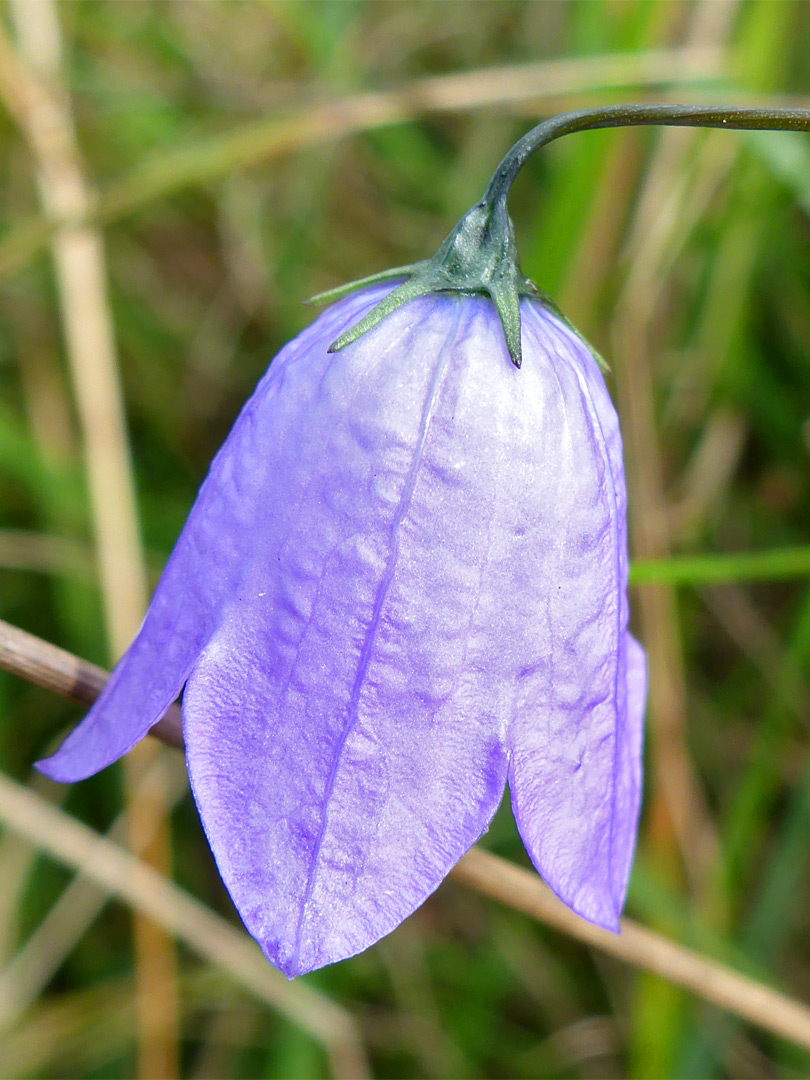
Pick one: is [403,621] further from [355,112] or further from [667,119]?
[355,112]

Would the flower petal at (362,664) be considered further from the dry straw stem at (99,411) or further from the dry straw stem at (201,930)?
the dry straw stem at (99,411)

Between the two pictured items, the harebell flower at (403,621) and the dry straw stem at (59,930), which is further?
the dry straw stem at (59,930)

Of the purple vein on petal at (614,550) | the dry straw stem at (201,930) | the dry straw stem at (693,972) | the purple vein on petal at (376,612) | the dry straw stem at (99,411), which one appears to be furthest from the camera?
the dry straw stem at (99,411)

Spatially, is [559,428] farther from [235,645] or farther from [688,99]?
[688,99]

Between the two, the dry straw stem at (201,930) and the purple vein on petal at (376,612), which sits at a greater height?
the purple vein on petal at (376,612)

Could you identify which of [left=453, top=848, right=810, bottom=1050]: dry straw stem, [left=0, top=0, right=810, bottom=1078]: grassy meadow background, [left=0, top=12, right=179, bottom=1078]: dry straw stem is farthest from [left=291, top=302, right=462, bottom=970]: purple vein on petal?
[left=0, top=12, right=179, bottom=1078]: dry straw stem

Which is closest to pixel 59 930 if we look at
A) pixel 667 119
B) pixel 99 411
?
pixel 99 411

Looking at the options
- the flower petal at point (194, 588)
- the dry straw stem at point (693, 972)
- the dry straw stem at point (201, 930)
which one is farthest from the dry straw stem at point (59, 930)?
the flower petal at point (194, 588)
